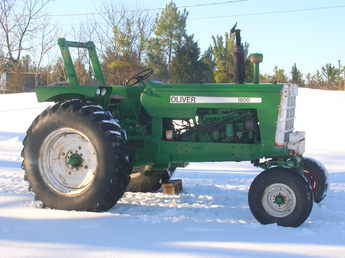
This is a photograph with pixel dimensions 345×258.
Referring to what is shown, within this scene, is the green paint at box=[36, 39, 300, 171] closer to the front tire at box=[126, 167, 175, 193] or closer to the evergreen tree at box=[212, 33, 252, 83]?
the front tire at box=[126, 167, 175, 193]

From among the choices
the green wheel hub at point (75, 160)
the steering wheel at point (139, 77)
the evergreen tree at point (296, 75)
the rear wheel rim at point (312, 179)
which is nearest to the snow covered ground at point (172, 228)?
the rear wheel rim at point (312, 179)

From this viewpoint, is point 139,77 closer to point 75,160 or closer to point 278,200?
point 75,160

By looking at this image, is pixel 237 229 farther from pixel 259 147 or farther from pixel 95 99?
pixel 95 99

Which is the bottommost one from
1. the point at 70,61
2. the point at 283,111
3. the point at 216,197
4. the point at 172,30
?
the point at 216,197

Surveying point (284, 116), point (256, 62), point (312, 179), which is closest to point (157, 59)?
point (312, 179)

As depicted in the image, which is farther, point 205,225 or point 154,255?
point 205,225

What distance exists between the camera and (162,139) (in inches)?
226

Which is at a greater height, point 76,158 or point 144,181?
point 76,158

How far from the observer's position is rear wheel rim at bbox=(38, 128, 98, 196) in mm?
5277

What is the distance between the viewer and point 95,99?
5.71 meters

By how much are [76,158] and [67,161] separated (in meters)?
0.13

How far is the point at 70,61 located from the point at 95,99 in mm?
593

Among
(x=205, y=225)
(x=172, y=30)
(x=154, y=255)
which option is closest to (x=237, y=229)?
(x=205, y=225)

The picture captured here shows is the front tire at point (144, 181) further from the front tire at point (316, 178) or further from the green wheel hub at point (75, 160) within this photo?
the front tire at point (316, 178)
